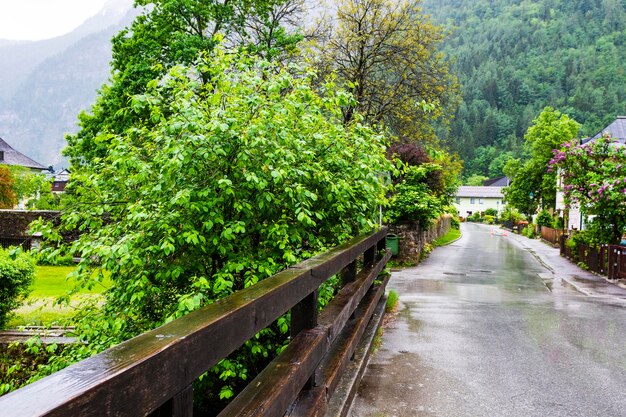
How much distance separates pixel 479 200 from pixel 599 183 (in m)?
98.1

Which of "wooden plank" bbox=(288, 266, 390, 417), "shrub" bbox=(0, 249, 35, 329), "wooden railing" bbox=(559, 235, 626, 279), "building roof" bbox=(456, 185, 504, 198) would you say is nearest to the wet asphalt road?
"wooden plank" bbox=(288, 266, 390, 417)

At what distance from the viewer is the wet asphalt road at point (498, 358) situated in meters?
4.79

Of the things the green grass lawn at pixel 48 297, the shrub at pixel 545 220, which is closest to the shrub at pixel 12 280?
the green grass lawn at pixel 48 297

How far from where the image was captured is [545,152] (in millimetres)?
50094

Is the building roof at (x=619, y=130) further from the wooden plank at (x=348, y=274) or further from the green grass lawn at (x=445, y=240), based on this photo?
the wooden plank at (x=348, y=274)

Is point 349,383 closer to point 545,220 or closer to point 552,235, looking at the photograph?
point 552,235

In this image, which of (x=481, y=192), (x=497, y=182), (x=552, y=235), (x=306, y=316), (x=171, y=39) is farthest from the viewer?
(x=497, y=182)

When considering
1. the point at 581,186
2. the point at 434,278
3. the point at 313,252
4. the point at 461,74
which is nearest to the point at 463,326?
the point at 313,252

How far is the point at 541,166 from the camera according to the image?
5150 centimetres

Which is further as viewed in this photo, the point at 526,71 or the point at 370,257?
the point at 526,71

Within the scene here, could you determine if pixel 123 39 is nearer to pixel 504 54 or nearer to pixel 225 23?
pixel 225 23

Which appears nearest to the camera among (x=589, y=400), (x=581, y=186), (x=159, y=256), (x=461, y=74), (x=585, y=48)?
(x=159, y=256)

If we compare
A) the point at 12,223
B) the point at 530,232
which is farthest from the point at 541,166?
the point at 12,223

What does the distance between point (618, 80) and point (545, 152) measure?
304ft
